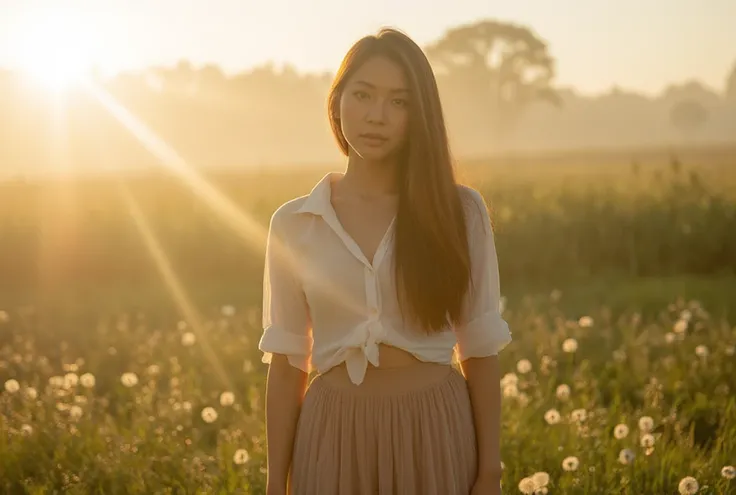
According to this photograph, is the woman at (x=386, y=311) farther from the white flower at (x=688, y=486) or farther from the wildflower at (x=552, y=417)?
the wildflower at (x=552, y=417)

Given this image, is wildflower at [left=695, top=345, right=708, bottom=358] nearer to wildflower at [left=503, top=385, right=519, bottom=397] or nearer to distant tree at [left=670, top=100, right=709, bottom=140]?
wildflower at [left=503, top=385, right=519, bottom=397]

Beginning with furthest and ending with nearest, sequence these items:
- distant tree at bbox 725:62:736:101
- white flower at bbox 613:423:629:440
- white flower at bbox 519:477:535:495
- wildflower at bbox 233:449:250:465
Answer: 1. distant tree at bbox 725:62:736:101
2. white flower at bbox 613:423:629:440
3. wildflower at bbox 233:449:250:465
4. white flower at bbox 519:477:535:495

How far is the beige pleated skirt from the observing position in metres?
2.48

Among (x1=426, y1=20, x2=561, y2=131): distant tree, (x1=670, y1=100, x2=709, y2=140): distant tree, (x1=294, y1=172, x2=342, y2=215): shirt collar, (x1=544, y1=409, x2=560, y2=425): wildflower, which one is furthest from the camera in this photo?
(x1=670, y1=100, x2=709, y2=140): distant tree

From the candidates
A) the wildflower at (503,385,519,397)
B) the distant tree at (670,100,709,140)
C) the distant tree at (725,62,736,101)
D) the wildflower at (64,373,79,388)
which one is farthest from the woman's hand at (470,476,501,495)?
the distant tree at (725,62,736,101)

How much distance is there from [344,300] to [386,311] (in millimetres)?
125

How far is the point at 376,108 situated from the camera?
94.7 inches

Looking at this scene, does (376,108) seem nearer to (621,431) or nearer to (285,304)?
(285,304)

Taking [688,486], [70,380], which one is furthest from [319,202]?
[70,380]

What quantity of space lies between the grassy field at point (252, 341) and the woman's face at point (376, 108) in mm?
390

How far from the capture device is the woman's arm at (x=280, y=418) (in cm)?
257

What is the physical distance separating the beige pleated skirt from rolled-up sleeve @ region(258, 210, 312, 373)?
152mm

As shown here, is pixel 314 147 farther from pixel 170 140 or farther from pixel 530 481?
pixel 530 481

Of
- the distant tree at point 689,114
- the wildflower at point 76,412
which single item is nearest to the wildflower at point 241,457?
the wildflower at point 76,412
